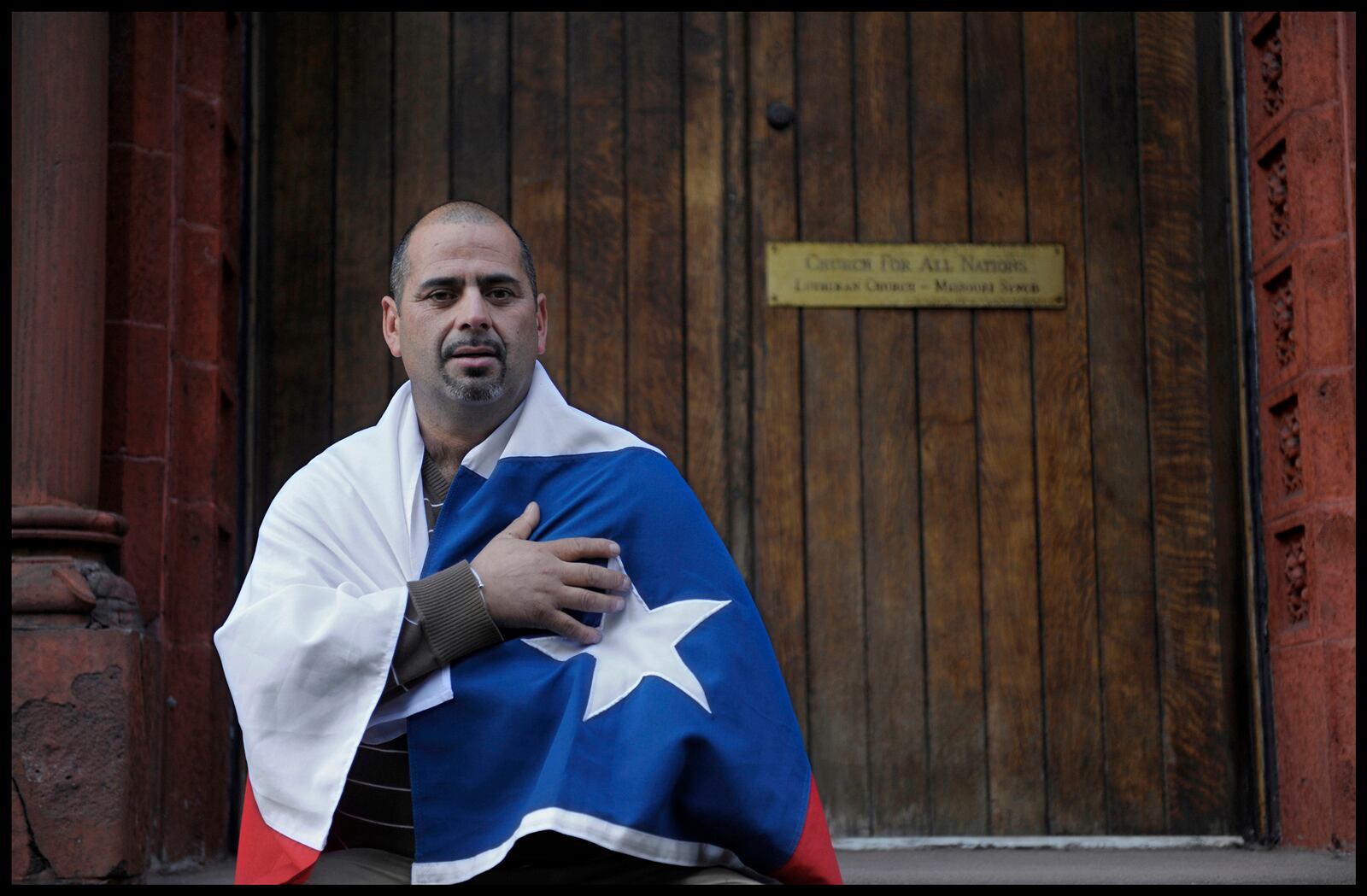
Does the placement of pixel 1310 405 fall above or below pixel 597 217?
below

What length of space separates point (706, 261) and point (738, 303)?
16 cm

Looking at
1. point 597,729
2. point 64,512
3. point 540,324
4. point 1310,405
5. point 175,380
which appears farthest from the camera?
point 1310,405

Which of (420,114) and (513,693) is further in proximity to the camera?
(420,114)

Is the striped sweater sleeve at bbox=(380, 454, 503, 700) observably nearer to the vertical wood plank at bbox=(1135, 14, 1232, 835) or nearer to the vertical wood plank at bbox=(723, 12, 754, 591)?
the vertical wood plank at bbox=(723, 12, 754, 591)

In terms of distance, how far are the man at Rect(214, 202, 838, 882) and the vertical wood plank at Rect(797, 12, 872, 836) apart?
2145 mm

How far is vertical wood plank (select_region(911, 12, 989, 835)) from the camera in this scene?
4.34 meters

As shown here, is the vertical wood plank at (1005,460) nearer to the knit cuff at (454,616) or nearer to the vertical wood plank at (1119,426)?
the vertical wood plank at (1119,426)

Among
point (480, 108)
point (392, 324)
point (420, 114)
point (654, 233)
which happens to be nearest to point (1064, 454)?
point (654, 233)

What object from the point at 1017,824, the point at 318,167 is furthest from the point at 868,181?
the point at 1017,824

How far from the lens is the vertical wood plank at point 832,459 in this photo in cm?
435

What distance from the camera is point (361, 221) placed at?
4492mm

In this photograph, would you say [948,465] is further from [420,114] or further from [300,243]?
[300,243]

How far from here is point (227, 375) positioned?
13.7 feet

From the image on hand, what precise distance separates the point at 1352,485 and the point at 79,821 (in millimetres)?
3128
